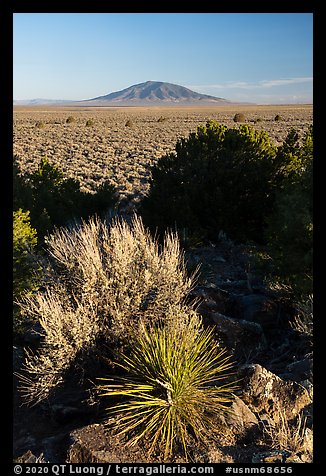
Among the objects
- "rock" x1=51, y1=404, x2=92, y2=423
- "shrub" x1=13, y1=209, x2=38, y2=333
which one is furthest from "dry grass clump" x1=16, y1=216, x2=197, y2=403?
"shrub" x1=13, y1=209, x2=38, y2=333

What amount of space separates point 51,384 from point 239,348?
290cm

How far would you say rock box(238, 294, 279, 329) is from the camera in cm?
803

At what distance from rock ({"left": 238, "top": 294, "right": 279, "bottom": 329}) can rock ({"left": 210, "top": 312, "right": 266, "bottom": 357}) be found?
0.63 meters

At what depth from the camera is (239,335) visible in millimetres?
7047

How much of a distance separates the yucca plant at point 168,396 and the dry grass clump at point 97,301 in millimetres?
670

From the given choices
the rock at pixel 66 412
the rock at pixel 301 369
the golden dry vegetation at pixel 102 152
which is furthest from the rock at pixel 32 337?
the golden dry vegetation at pixel 102 152

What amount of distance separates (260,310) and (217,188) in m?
4.85

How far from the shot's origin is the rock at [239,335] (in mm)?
6859

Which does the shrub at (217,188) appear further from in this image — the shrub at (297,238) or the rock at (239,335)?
the rock at (239,335)

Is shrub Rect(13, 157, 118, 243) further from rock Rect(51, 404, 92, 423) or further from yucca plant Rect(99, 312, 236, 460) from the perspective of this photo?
yucca plant Rect(99, 312, 236, 460)

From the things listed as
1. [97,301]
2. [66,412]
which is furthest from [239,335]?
[66,412]
